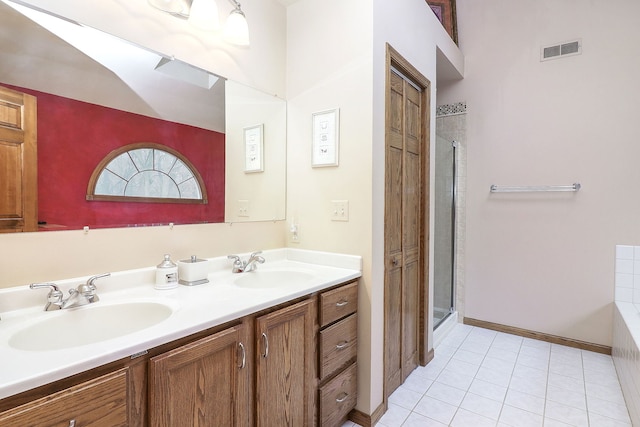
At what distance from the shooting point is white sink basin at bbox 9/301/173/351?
3.30 feet

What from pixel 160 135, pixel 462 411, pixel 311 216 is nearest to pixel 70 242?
pixel 160 135

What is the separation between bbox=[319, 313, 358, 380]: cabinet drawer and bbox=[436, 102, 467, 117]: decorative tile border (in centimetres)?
241

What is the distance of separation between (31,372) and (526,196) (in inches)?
131

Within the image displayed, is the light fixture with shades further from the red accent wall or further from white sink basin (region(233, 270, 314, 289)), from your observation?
white sink basin (region(233, 270, 314, 289))

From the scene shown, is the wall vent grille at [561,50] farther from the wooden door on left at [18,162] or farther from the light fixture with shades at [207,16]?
the wooden door on left at [18,162]

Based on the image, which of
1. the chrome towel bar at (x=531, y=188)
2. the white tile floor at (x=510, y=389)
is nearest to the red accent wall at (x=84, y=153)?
the white tile floor at (x=510, y=389)

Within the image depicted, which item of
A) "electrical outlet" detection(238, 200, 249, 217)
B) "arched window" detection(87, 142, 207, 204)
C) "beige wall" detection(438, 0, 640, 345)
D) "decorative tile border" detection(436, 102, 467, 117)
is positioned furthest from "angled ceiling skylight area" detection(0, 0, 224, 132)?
"beige wall" detection(438, 0, 640, 345)

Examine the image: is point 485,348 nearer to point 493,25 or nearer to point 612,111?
point 612,111

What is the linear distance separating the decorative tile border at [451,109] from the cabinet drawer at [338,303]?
90.8 inches

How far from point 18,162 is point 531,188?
3349 millimetres

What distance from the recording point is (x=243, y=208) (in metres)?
1.93

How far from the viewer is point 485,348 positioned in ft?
8.97

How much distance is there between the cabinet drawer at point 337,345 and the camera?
1.57m

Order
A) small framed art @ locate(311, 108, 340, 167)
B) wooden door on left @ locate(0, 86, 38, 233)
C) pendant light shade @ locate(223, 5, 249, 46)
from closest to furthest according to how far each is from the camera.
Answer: wooden door on left @ locate(0, 86, 38, 233) → pendant light shade @ locate(223, 5, 249, 46) → small framed art @ locate(311, 108, 340, 167)
